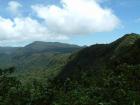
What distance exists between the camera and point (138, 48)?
138 metres

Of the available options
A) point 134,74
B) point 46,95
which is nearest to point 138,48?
point 134,74

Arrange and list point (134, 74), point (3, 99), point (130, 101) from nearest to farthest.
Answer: point (130, 101)
point (3, 99)
point (134, 74)

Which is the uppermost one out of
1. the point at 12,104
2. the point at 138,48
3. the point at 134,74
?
the point at 138,48

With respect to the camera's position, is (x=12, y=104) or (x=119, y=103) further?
(x=12, y=104)

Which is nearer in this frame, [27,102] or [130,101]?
[130,101]

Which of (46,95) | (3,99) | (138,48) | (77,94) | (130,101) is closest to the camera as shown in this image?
(130,101)

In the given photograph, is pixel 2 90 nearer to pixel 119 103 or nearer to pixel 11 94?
pixel 11 94

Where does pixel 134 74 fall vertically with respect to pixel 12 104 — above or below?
above

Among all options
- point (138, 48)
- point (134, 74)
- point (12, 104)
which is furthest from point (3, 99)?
point (138, 48)

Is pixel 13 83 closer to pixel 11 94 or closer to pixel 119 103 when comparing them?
pixel 11 94

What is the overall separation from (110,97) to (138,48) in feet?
333

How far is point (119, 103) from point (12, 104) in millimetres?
12541

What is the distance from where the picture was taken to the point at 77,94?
37.1 meters

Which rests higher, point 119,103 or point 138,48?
point 138,48
